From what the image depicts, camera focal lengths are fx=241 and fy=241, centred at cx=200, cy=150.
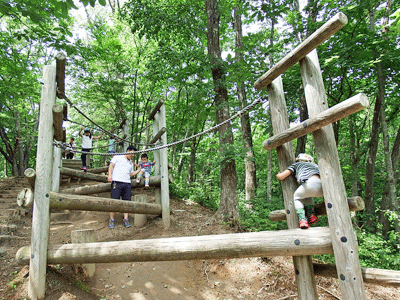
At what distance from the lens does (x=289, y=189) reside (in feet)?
8.80

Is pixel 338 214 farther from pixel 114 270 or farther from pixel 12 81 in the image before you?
pixel 12 81

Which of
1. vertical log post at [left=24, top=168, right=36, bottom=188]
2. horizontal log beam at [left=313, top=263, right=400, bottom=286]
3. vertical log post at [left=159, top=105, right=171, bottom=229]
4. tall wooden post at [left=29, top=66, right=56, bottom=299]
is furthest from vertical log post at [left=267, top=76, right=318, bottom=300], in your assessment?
vertical log post at [left=159, top=105, right=171, bottom=229]

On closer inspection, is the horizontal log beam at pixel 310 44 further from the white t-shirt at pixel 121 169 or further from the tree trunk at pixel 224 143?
the white t-shirt at pixel 121 169

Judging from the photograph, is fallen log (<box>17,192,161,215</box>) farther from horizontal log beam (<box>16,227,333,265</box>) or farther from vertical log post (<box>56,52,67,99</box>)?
vertical log post (<box>56,52,67,99</box>)

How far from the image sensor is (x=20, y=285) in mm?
2988

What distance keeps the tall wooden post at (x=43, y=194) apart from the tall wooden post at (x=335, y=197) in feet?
10.4

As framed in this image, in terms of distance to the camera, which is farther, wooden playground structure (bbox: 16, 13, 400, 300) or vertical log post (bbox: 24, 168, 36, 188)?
vertical log post (bbox: 24, 168, 36, 188)

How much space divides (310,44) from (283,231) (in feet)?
6.05

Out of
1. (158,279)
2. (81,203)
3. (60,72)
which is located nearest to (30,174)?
(81,203)

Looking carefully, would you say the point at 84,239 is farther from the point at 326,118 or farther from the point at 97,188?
the point at 326,118

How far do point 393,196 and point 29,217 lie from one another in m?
9.18

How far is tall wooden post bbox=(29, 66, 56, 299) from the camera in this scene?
2.86 meters

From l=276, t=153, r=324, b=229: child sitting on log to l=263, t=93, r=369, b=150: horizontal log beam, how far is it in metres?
0.32

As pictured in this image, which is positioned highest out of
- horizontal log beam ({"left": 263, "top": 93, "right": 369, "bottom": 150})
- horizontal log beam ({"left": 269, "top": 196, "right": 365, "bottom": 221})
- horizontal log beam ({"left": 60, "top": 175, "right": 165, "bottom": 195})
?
horizontal log beam ({"left": 263, "top": 93, "right": 369, "bottom": 150})
